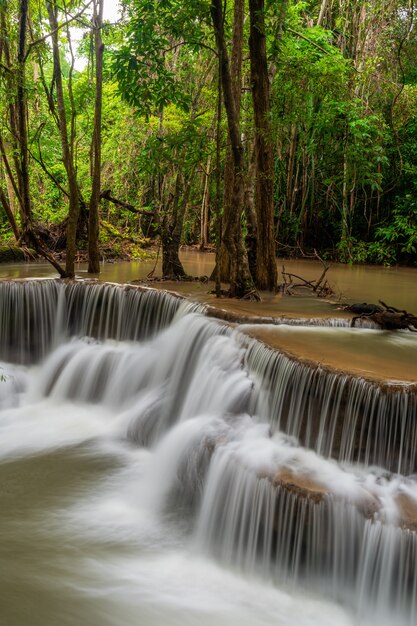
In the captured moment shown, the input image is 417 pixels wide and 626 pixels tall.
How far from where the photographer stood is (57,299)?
9.41m

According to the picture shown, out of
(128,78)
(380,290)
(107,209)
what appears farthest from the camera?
(107,209)

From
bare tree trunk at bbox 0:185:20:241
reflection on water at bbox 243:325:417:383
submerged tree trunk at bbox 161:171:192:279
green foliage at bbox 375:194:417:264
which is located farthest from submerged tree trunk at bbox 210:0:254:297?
green foliage at bbox 375:194:417:264

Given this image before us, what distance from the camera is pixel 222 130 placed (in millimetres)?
11320

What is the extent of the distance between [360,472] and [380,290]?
7.51 meters

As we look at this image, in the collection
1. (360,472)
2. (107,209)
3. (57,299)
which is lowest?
(360,472)

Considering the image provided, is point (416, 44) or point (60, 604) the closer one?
point (60, 604)

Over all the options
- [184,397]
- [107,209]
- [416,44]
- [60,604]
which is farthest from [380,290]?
[416,44]

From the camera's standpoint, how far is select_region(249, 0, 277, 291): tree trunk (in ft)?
27.6

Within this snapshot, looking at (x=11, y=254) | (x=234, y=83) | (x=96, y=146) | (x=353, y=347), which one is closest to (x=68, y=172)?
(x=96, y=146)

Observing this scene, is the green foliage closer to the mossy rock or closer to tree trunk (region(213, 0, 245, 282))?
tree trunk (region(213, 0, 245, 282))

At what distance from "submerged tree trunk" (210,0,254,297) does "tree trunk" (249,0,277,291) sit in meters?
0.49

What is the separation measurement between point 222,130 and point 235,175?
366 centimetres

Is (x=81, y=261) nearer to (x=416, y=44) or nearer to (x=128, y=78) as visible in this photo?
(x=128, y=78)

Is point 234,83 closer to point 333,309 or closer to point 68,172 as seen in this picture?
point 68,172
